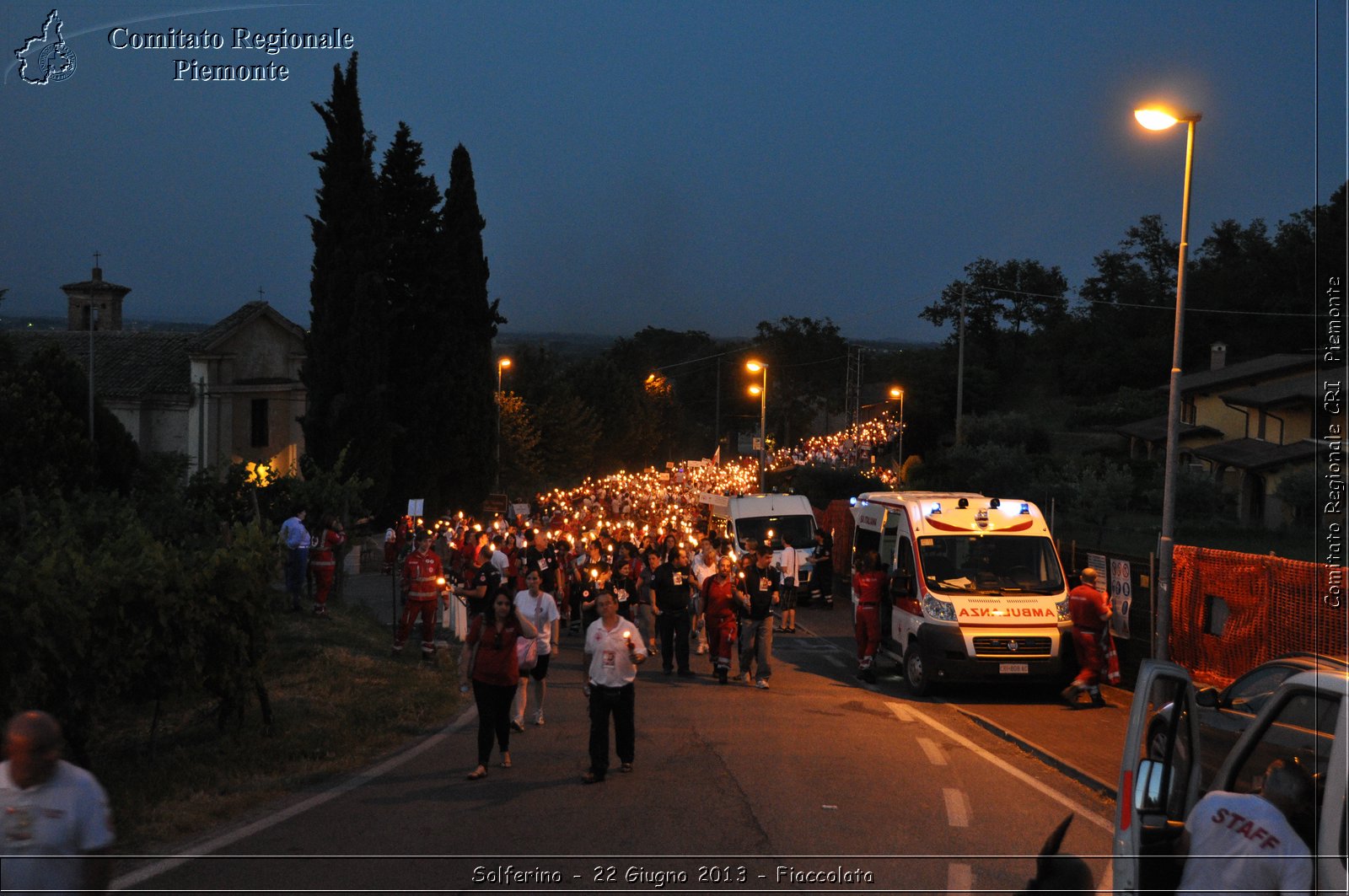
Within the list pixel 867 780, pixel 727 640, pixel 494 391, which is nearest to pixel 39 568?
Result: pixel 867 780

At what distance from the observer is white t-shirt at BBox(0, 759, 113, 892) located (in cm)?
500

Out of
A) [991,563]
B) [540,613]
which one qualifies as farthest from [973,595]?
[540,613]

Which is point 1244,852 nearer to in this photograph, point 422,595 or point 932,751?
point 932,751

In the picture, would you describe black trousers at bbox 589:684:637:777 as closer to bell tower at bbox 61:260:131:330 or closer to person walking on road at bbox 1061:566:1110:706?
person walking on road at bbox 1061:566:1110:706

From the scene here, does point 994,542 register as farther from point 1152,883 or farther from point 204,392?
point 204,392

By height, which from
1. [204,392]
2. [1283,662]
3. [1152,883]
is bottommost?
[1152,883]

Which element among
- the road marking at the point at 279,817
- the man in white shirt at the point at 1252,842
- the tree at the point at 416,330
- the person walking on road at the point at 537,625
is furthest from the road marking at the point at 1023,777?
the tree at the point at 416,330

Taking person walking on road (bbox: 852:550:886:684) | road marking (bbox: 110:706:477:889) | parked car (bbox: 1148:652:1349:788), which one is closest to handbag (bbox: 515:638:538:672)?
road marking (bbox: 110:706:477:889)

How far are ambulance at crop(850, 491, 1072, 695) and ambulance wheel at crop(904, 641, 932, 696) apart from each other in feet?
0.05

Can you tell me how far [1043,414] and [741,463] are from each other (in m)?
16.4

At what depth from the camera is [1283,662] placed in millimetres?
5445

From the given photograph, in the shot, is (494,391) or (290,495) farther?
(494,391)

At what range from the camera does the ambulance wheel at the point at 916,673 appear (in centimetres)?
1567

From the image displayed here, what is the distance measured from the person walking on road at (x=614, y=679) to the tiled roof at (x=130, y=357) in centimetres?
3686
